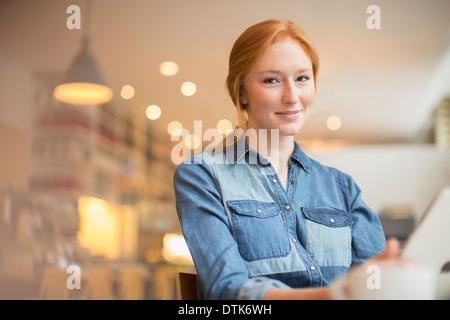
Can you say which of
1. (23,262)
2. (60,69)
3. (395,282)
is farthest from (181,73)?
(395,282)

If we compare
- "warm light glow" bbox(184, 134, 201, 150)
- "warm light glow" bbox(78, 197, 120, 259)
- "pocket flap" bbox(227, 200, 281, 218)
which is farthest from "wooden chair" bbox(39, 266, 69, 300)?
"warm light glow" bbox(184, 134, 201, 150)

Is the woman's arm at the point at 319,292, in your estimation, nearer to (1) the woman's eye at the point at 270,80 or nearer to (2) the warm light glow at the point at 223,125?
(1) the woman's eye at the point at 270,80

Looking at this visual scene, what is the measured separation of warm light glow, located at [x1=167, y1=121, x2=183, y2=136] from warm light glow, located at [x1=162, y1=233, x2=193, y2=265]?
1.67m

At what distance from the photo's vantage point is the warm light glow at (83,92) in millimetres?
3855

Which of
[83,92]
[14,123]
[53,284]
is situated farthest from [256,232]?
[14,123]

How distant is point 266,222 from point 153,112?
618 centimetres

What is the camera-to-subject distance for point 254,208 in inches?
45.7

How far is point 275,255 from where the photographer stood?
1123 millimetres

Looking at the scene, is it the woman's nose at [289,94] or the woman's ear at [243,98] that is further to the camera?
the woman's ear at [243,98]

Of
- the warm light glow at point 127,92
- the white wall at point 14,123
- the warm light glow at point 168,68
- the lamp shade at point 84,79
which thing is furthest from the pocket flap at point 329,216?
the warm light glow at point 127,92

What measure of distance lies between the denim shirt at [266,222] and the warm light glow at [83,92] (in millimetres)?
2795

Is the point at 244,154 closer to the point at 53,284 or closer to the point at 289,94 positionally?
the point at 289,94

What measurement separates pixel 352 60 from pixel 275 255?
4.59 meters

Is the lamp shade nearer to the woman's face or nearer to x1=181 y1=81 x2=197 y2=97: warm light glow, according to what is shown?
x1=181 y1=81 x2=197 y2=97: warm light glow
